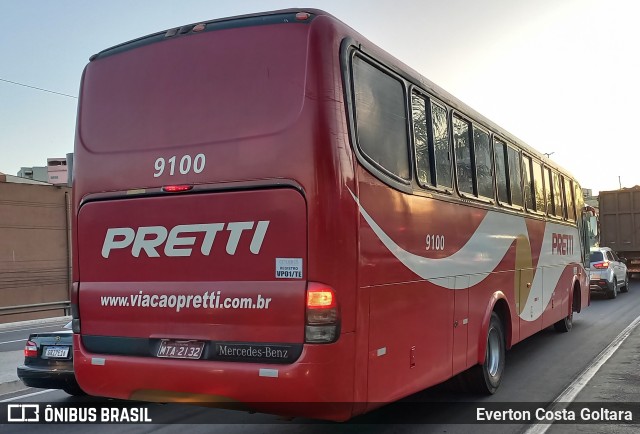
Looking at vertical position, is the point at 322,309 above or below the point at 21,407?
above

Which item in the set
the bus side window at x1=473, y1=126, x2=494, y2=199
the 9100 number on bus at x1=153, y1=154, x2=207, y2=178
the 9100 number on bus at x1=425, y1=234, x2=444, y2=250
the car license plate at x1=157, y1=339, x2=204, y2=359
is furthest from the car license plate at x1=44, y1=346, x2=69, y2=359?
the bus side window at x1=473, y1=126, x2=494, y2=199

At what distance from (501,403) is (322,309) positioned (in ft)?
12.4

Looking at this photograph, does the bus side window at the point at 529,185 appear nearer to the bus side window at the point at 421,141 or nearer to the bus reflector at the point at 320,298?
the bus side window at the point at 421,141

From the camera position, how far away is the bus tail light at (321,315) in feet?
14.1

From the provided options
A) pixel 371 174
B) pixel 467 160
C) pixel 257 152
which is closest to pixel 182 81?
pixel 257 152

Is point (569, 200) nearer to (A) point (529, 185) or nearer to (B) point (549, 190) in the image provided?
(B) point (549, 190)

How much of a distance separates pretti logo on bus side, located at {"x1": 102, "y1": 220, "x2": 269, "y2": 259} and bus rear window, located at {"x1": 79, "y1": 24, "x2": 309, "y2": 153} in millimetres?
703

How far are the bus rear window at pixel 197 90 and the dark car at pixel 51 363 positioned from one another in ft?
8.98

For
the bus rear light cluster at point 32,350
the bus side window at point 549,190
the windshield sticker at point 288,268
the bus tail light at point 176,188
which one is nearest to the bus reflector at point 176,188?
the bus tail light at point 176,188

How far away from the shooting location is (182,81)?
5.07m

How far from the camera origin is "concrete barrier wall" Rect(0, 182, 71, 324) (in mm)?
27656

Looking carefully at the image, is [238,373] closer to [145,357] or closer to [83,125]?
[145,357]

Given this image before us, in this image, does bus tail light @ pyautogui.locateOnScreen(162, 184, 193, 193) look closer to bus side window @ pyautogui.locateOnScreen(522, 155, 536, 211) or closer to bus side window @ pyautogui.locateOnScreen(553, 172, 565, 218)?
bus side window @ pyautogui.locateOnScreen(522, 155, 536, 211)

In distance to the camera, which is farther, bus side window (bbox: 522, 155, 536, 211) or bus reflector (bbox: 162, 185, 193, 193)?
bus side window (bbox: 522, 155, 536, 211)
